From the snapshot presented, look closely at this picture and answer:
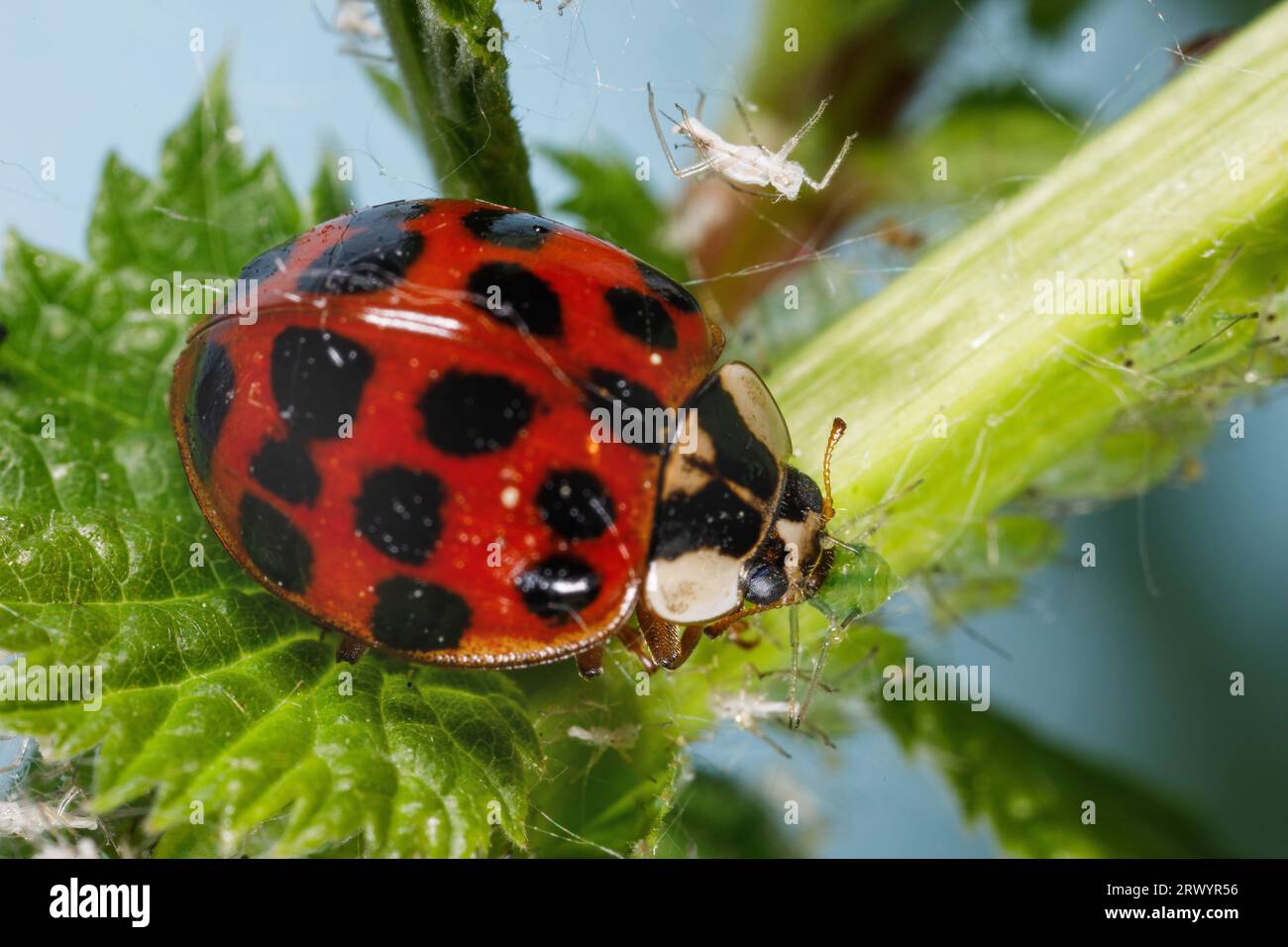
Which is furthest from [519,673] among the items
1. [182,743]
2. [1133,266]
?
[1133,266]

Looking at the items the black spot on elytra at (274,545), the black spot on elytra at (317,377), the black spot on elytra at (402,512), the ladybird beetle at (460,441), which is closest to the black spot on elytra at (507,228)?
the ladybird beetle at (460,441)

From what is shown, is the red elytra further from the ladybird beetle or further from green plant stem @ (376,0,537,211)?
green plant stem @ (376,0,537,211)

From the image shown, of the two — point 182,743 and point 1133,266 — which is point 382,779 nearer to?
point 182,743

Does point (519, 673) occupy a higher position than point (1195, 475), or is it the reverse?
point (1195, 475)

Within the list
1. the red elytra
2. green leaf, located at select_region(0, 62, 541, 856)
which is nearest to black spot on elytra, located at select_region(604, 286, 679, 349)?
the red elytra

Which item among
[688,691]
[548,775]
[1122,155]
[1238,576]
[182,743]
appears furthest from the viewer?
[1238,576]

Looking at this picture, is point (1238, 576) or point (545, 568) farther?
point (1238, 576)
